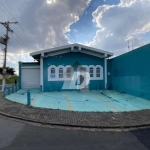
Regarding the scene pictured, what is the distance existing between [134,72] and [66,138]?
7.85 meters

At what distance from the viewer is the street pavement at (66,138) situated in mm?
3264

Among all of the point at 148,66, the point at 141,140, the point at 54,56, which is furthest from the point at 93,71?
the point at 141,140

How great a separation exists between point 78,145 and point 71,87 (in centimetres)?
941

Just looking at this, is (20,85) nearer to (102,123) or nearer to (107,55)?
(107,55)

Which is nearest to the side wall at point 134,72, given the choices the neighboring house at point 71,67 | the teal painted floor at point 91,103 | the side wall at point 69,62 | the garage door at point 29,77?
the teal painted floor at point 91,103

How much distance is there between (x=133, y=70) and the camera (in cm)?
985

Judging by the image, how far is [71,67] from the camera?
1287 centimetres

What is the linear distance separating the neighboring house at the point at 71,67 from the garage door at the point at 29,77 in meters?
2.85

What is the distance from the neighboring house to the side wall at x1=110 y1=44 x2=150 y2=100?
1.37 m

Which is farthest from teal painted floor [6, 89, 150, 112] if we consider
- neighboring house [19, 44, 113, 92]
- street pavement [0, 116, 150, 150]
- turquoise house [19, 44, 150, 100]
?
neighboring house [19, 44, 113, 92]

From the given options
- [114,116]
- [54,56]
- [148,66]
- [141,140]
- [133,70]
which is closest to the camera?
[141,140]

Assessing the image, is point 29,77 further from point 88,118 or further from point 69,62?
point 88,118

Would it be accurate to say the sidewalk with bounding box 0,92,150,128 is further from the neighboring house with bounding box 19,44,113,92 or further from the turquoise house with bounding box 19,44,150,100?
the neighboring house with bounding box 19,44,113,92

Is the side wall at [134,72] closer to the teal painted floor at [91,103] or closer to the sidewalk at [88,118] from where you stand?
the teal painted floor at [91,103]
